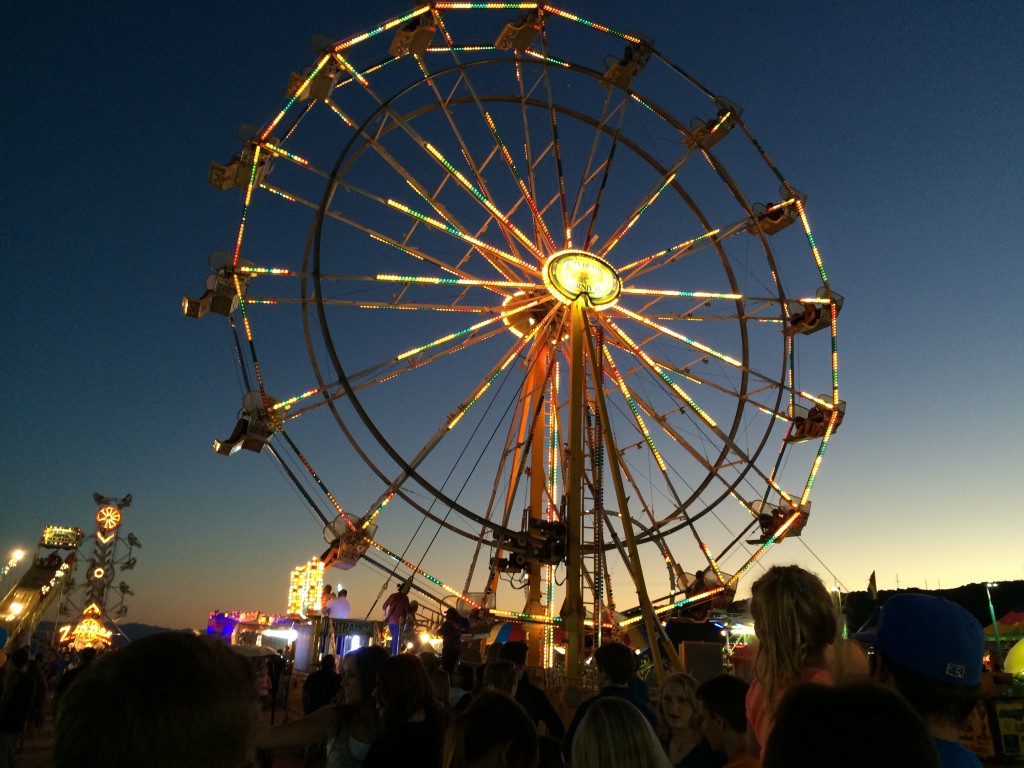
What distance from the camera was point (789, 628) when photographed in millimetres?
2250

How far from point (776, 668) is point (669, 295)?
1246 centimetres

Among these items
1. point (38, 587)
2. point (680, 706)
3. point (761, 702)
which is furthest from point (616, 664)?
point (38, 587)

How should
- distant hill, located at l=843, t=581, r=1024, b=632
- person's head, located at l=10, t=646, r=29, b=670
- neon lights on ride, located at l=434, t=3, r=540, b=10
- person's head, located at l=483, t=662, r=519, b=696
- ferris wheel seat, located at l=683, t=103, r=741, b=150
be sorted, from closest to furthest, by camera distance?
person's head, located at l=483, t=662, r=519, b=696 < person's head, located at l=10, t=646, r=29, b=670 < neon lights on ride, located at l=434, t=3, r=540, b=10 < ferris wheel seat, located at l=683, t=103, r=741, b=150 < distant hill, located at l=843, t=581, r=1024, b=632

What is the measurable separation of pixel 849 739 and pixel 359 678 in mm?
2523

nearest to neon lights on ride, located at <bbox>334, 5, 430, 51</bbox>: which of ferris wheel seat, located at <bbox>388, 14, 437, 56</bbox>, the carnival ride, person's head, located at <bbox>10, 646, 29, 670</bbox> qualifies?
ferris wheel seat, located at <bbox>388, 14, 437, 56</bbox>

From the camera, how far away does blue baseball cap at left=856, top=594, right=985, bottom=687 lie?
5.55 ft

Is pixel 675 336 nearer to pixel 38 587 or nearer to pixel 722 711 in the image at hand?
pixel 722 711

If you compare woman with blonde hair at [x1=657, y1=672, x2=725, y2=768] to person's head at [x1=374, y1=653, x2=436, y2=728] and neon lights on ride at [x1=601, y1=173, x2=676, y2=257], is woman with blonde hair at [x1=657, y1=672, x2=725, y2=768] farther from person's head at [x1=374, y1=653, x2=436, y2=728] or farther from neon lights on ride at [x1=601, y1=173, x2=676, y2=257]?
neon lights on ride at [x1=601, y1=173, x2=676, y2=257]

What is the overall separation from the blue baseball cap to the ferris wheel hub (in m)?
11.8

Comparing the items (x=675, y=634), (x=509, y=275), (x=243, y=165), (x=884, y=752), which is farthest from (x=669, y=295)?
(x=675, y=634)

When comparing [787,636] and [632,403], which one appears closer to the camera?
[787,636]

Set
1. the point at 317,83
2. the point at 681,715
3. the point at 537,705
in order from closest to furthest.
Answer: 1. the point at 681,715
2. the point at 537,705
3. the point at 317,83

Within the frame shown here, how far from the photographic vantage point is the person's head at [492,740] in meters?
2.14

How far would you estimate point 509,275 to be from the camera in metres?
14.4
